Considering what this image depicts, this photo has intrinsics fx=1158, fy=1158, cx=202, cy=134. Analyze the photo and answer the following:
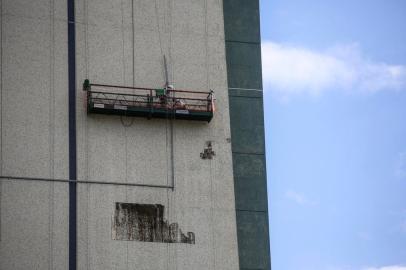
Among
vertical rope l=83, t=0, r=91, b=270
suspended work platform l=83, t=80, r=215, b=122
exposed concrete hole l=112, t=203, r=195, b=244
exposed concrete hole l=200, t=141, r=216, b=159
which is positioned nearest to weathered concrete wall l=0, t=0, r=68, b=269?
vertical rope l=83, t=0, r=91, b=270

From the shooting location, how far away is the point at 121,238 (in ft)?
135

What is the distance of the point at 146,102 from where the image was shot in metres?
43.1

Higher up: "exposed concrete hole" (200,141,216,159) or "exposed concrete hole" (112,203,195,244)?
"exposed concrete hole" (200,141,216,159)

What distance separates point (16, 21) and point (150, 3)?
5323 millimetres

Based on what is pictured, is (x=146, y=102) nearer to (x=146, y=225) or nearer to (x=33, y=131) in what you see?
(x=33, y=131)

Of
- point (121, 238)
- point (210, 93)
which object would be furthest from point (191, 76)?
point (121, 238)

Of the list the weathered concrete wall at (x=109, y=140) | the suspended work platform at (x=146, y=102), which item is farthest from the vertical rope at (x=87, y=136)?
the suspended work platform at (x=146, y=102)

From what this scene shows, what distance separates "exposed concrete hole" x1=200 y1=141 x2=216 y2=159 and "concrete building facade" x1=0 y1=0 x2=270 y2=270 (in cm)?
15

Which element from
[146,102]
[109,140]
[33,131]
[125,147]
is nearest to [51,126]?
[33,131]

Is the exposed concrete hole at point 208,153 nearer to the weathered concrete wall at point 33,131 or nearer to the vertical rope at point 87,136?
the vertical rope at point 87,136

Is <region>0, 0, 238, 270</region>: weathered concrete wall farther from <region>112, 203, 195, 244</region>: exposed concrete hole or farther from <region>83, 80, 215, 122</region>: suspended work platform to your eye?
<region>83, 80, 215, 122</region>: suspended work platform

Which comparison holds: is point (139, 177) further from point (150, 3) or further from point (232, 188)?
point (150, 3)

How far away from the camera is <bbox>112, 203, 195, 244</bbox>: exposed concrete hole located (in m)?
41.5

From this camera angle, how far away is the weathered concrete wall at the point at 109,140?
40.8 m
